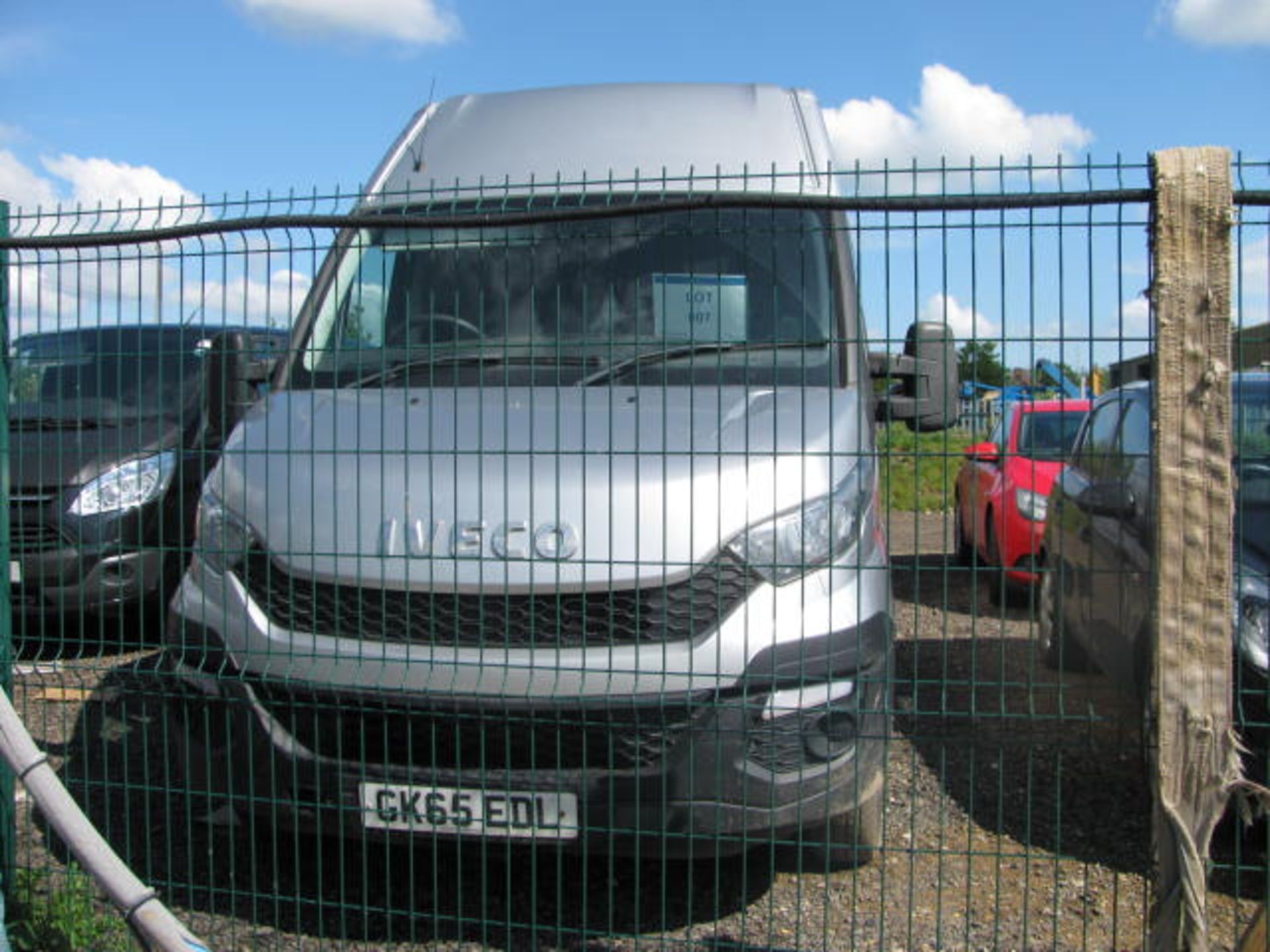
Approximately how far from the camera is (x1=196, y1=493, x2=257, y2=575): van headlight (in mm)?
3363

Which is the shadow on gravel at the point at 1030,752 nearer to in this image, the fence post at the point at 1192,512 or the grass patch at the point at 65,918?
the fence post at the point at 1192,512

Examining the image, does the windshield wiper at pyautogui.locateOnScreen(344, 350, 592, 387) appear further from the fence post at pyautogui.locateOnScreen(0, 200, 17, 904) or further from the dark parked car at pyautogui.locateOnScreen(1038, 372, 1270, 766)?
the dark parked car at pyautogui.locateOnScreen(1038, 372, 1270, 766)

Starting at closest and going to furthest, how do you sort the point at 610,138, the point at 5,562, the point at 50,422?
the point at 5,562 → the point at 50,422 → the point at 610,138

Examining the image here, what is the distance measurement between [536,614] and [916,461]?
1032 mm

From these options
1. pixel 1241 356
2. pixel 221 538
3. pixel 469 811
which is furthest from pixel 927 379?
pixel 221 538

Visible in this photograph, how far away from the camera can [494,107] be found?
5082 millimetres

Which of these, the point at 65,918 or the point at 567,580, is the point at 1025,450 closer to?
the point at 567,580

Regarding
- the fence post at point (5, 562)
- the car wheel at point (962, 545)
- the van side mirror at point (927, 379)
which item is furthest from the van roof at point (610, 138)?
the car wheel at point (962, 545)

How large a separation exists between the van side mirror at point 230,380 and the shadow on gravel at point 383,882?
0.79 metres

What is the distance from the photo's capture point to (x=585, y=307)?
328 cm

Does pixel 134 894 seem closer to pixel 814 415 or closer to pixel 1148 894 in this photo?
pixel 814 415

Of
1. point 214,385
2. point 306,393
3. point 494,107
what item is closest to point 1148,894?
point 306,393

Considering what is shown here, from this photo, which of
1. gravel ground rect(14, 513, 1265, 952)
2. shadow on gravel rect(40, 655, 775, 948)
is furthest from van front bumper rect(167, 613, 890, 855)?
shadow on gravel rect(40, 655, 775, 948)

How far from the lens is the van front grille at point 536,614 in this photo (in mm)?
3053
